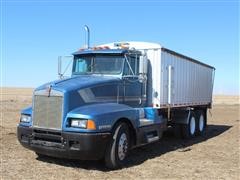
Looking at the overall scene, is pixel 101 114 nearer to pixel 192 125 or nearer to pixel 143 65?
pixel 143 65

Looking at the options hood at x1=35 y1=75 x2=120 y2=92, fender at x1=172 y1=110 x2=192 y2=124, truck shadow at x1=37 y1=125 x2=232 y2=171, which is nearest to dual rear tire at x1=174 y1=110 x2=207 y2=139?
fender at x1=172 y1=110 x2=192 y2=124

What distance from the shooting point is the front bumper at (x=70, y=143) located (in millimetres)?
9094

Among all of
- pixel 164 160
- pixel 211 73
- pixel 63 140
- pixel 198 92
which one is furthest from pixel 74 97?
pixel 211 73

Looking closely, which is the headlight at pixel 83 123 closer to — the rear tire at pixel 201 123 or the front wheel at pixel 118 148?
the front wheel at pixel 118 148

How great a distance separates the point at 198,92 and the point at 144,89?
656cm

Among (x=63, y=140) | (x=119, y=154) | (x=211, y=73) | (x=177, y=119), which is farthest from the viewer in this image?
(x=211, y=73)

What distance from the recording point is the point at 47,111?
31.6 feet

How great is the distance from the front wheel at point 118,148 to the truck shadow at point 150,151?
0.86 feet

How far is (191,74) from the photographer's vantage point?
1697cm

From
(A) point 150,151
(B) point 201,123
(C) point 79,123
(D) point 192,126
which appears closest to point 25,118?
(C) point 79,123

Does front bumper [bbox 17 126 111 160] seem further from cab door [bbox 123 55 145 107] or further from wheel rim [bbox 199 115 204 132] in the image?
wheel rim [bbox 199 115 204 132]

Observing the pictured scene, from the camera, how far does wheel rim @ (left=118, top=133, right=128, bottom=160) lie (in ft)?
32.9

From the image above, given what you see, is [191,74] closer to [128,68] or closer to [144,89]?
[144,89]

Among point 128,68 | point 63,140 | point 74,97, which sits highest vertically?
point 128,68
